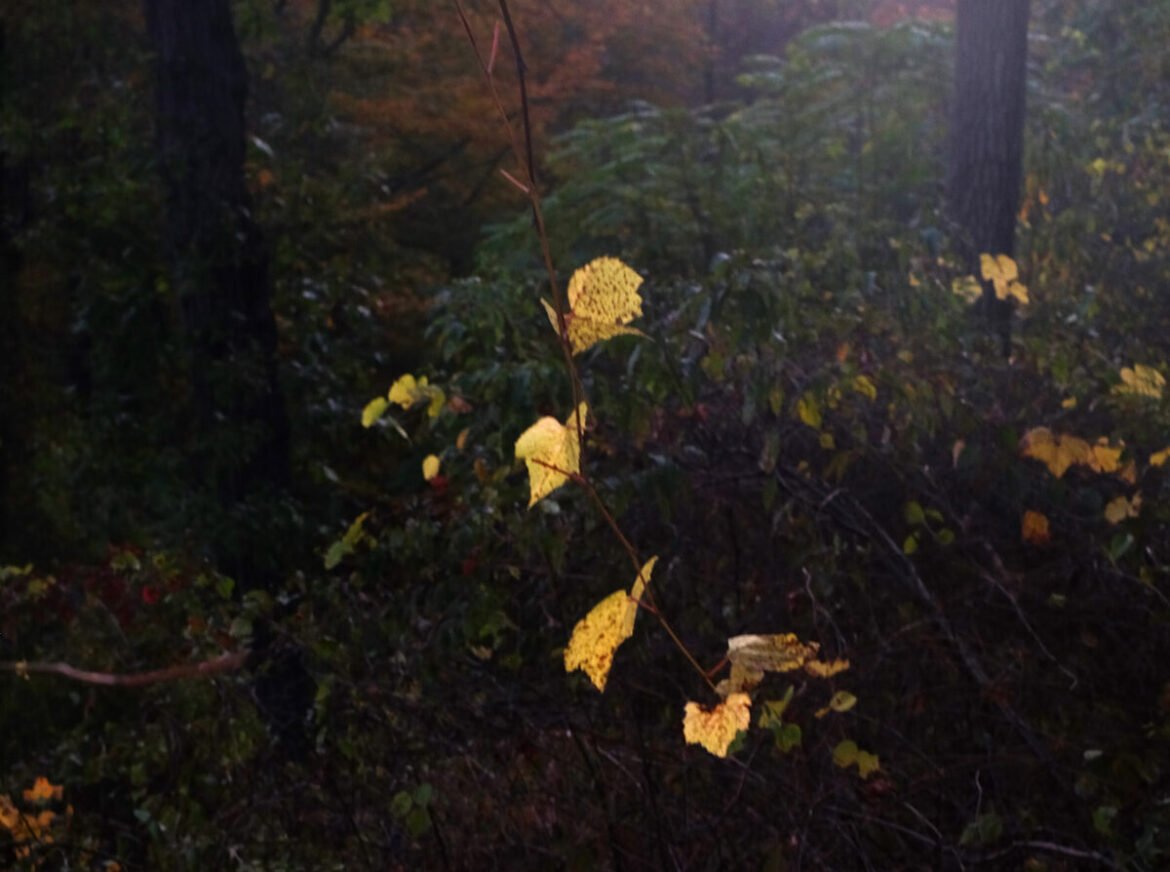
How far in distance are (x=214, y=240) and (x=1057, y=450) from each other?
6.16m

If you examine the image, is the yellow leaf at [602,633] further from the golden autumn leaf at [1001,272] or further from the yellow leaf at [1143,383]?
the golden autumn leaf at [1001,272]

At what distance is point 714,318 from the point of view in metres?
3.45

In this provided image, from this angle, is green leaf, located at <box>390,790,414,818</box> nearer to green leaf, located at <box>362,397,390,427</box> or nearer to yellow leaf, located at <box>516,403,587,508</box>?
green leaf, located at <box>362,397,390,427</box>

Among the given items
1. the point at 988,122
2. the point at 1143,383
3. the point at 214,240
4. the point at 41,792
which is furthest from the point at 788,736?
the point at 214,240

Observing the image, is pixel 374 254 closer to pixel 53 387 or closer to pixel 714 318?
pixel 53 387

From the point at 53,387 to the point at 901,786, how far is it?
11.2 metres

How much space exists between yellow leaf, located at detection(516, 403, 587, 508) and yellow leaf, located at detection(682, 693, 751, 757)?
50 centimetres

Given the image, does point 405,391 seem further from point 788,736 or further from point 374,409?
point 788,736

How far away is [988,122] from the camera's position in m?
6.63

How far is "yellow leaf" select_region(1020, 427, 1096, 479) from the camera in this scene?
311 cm

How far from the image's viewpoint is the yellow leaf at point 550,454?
1.29m

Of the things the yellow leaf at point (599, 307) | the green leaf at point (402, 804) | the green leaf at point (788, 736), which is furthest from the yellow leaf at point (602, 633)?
the green leaf at point (402, 804)

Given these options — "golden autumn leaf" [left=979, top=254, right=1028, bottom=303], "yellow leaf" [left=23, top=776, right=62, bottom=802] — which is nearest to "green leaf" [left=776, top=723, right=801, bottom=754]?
"golden autumn leaf" [left=979, top=254, right=1028, bottom=303]

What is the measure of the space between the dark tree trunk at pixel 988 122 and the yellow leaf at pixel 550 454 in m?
5.42
